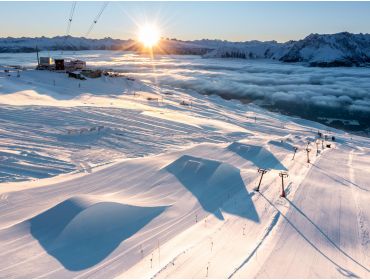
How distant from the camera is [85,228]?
12.5m

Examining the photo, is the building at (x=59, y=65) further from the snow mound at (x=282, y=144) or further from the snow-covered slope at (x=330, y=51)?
the snow-covered slope at (x=330, y=51)

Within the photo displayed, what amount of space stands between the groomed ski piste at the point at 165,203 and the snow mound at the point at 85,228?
4cm

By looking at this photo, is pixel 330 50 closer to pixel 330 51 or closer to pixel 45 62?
pixel 330 51

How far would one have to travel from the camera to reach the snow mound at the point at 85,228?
11.4 m

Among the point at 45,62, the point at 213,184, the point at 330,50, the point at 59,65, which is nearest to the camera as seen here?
the point at 213,184

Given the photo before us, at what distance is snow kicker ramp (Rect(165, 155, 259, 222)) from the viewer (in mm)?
15484

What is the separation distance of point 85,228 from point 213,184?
23.7 feet

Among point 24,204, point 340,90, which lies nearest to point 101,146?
point 24,204

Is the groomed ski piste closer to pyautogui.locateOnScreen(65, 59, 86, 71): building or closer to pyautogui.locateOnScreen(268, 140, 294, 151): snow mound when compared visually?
pyautogui.locateOnScreen(268, 140, 294, 151): snow mound

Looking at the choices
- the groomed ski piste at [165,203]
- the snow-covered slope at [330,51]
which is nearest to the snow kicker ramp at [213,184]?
the groomed ski piste at [165,203]

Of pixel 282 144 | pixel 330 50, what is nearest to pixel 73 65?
pixel 282 144

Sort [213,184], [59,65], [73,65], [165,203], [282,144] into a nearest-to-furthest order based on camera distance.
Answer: [165,203]
[213,184]
[282,144]
[59,65]
[73,65]

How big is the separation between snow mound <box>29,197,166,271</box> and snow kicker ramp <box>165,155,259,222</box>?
9.69 feet

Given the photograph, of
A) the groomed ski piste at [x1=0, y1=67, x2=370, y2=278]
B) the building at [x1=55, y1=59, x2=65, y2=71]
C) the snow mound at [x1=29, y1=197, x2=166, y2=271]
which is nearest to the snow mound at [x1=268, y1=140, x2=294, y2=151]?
the groomed ski piste at [x1=0, y1=67, x2=370, y2=278]
